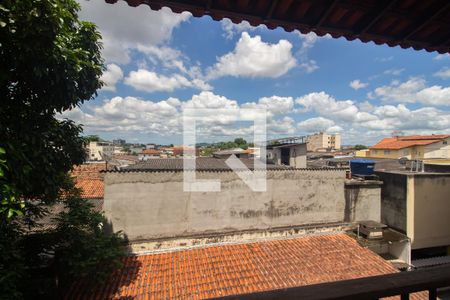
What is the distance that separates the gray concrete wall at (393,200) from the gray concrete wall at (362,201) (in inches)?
34.4

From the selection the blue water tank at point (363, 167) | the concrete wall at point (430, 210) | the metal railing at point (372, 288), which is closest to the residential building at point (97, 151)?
the blue water tank at point (363, 167)

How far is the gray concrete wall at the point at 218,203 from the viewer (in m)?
8.70

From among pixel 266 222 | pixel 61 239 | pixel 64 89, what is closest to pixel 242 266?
pixel 266 222

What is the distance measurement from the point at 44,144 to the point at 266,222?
8.25 m

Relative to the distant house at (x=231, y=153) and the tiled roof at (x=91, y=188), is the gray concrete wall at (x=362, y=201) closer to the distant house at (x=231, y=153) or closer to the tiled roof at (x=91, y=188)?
the distant house at (x=231, y=153)

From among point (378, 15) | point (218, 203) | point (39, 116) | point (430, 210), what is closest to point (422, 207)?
point (430, 210)

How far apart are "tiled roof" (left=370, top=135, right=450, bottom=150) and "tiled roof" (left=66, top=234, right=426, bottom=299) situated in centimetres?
3879

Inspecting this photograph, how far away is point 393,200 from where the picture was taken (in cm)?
1167

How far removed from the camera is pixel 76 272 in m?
6.07

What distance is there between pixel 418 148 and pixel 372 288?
4707cm

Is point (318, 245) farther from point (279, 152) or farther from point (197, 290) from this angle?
point (279, 152)

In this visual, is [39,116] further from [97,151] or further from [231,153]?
[97,151]

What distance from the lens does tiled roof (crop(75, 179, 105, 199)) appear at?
15.6 meters

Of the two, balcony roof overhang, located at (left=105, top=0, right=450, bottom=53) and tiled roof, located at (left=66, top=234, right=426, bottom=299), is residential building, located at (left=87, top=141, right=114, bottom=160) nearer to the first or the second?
tiled roof, located at (left=66, top=234, right=426, bottom=299)
